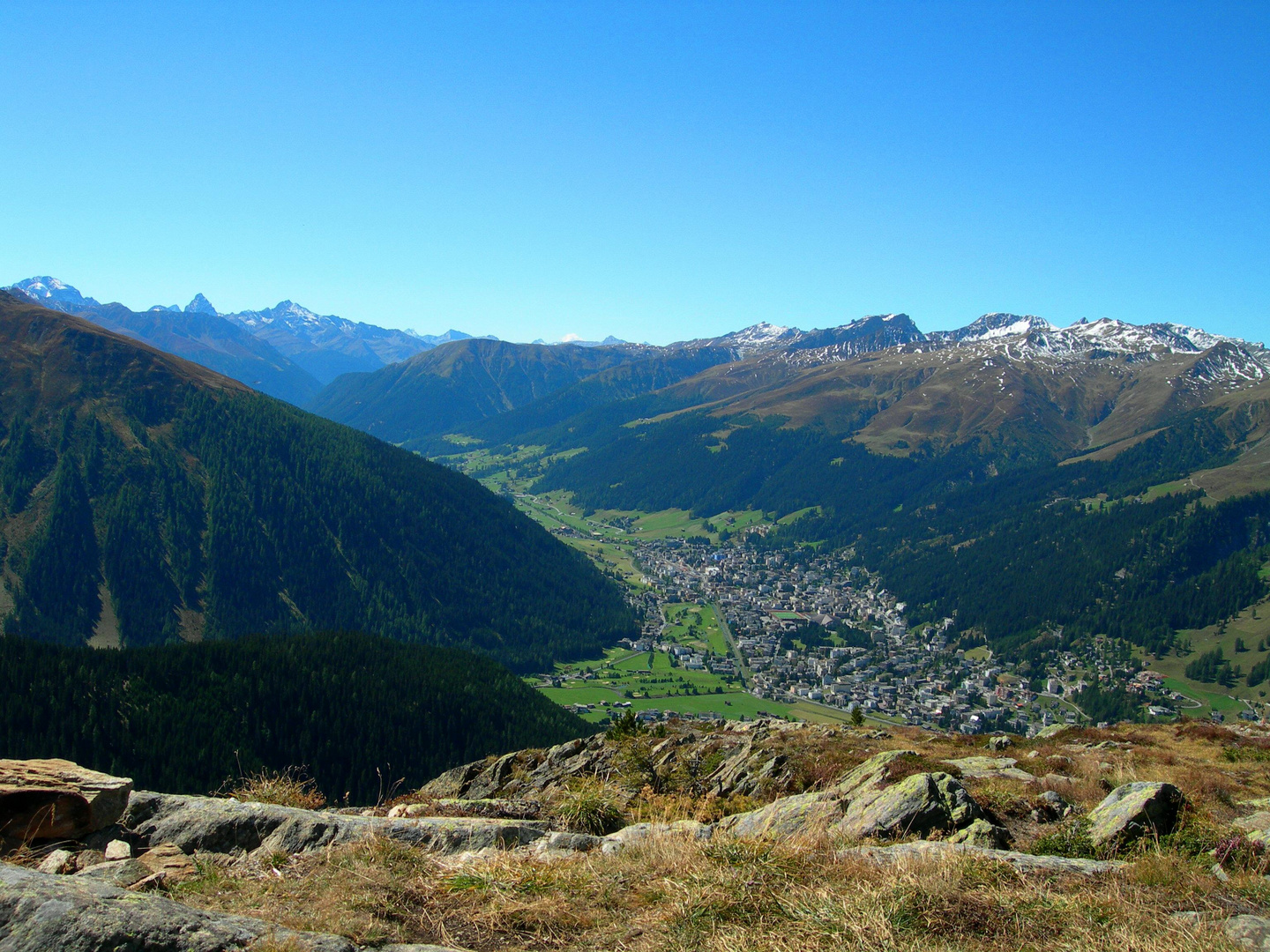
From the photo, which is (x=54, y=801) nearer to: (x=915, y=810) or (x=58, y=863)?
(x=58, y=863)

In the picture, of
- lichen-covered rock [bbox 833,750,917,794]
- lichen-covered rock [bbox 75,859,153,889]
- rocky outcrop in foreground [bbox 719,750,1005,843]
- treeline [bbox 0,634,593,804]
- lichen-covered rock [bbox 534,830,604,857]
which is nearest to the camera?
lichen-covered rock [bbox 75,859,153,889]

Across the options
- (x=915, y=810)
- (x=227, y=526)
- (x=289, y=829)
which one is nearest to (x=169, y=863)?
(x=289, y=829)

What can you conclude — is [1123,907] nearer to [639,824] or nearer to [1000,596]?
[639,824]

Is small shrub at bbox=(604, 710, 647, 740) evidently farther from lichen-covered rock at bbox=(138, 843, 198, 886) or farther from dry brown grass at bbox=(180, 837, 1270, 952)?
dry brown grass at bbox=(180, 837, 1270, 952)

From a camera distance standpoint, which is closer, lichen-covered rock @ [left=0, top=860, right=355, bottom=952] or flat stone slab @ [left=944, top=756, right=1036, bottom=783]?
lichen-covered rock @ [left=0, top=860, right=355, bottom=952]

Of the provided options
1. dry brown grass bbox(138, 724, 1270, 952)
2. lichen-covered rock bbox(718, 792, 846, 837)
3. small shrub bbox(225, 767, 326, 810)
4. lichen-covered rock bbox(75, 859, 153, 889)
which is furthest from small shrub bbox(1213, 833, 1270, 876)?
small shrub bbox(225, 767, 326, 810)
